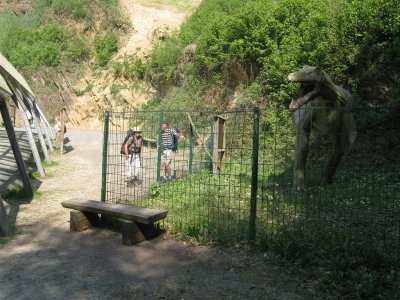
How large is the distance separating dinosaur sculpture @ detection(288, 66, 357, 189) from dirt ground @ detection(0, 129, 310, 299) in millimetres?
2957

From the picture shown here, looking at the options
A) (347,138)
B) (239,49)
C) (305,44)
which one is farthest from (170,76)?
(347,138)

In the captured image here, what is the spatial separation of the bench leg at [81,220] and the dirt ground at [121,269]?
12 centimetres

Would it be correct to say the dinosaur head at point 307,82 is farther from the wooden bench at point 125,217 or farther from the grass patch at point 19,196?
the grass patch at point 19,196

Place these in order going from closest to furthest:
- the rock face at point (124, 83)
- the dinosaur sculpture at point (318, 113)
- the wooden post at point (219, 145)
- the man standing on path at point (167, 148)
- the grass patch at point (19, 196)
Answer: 1. the dinosaur sculpture at point (318, 113)
2. the grass patch at point (19, 196)
3. the man standing on path at point (167, 148)
4. the wooden post at point (219, 145)
5. the rock face at point (124, 83)

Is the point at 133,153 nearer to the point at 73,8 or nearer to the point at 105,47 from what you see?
the point at 105,47

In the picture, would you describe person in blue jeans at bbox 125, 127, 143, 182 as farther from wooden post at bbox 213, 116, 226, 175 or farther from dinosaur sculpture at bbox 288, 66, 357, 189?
dinosaur sculpture at bbox 288, 66, 357, 189

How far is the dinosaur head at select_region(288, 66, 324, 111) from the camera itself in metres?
7.15

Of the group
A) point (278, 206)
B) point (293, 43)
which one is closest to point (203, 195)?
point (278, 206)

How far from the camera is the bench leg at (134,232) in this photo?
573 centimetres

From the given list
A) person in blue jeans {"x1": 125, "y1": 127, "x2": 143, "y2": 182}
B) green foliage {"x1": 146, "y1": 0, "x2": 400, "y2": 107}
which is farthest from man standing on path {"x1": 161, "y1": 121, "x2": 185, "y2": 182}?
green foliage {"x1": 146, "y1": 0, "x2": 400, "y2": 107}

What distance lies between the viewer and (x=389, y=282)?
165 inches

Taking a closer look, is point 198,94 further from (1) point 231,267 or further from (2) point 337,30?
(1) point 231,267

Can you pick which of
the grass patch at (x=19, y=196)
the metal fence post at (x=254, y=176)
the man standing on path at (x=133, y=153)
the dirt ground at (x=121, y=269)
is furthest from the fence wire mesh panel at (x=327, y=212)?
the grass patch at (x=19, y=196)

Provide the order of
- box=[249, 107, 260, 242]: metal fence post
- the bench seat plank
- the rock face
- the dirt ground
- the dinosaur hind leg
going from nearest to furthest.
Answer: the dirt ground → box=[249, 107, 260, 242]: metal fence post → the bench seat plank → the dinosaur hind leg → the rock face
